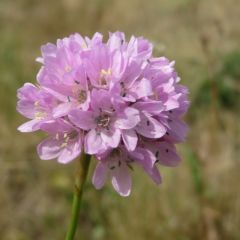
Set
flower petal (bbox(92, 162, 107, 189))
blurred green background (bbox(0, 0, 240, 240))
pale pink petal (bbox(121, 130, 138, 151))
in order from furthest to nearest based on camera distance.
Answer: blurred green background (bbox(0, 0, 240, 240))
flower petal (bbox(92, 162, 107, 189))
pale pink petal (bbox(121, 130, 138, 151))

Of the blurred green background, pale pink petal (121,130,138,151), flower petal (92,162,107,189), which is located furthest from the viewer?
the blurred green background

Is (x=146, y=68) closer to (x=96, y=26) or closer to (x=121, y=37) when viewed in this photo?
(x=121, y=37)

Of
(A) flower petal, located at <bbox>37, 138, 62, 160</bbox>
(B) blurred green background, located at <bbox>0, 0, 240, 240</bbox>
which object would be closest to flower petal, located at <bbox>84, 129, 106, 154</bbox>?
(A) flower petal, located at <bbox>37, 138, 62, 160</bbox>

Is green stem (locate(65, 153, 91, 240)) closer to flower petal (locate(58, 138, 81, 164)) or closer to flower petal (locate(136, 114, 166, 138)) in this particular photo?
flower petal (locate(58, 138, 81, 164))

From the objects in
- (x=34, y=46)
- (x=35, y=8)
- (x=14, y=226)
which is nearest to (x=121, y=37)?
(x=14, y=226)

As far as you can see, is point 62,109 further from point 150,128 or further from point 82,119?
point 150,128

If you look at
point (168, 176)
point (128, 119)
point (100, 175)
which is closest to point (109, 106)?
point (128, 119)
